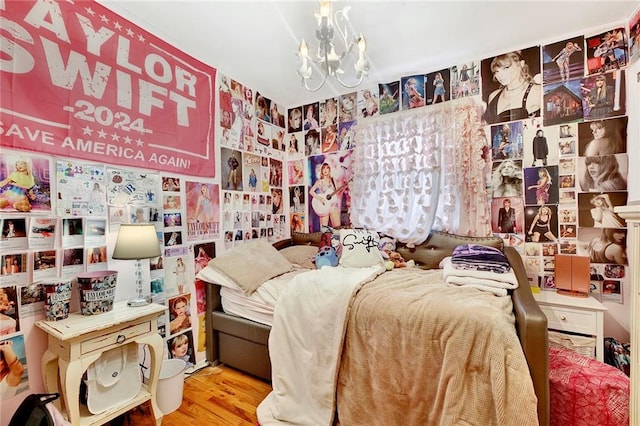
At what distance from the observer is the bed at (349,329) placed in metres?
1.14

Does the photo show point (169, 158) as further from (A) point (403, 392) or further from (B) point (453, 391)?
(B) point (453, 391)

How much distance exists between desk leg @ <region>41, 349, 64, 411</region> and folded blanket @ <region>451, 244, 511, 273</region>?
2319 millimetres

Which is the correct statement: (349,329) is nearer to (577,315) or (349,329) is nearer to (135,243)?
(135,243)

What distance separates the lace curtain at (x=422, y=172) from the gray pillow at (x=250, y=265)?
93cm

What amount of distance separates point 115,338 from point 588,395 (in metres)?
2.35

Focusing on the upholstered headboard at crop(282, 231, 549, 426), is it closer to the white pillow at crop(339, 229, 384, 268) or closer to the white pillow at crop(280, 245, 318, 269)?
the white pillow at crop(339, 229, 384, 268)

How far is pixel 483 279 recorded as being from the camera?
170 centimetres

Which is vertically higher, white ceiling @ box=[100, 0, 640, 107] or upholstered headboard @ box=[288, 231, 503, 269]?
white ceiling @ box=[100, 0, 640, 107]

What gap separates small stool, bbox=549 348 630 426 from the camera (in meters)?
1.32

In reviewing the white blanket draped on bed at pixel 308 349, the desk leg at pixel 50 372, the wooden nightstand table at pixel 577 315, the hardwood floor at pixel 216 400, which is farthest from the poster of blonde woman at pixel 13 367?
the wooden nightstand table at pixel 577 315

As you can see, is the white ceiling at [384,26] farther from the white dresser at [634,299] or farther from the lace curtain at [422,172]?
the white dresser at [634,299]

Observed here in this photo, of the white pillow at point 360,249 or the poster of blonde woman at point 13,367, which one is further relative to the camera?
the white pillow at point 360,249

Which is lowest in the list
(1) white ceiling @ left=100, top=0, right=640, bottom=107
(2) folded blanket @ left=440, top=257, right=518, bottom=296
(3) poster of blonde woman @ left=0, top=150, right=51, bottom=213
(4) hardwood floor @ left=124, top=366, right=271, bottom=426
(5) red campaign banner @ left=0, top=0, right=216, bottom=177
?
(4) hardwood floor @ left=124, top=366, right=271, bottom=426

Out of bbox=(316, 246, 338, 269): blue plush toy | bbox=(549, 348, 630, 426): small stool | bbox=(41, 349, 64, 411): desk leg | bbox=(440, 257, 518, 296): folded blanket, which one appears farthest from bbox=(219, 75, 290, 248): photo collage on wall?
bbox=(549, 348, 630, 426): small stool
